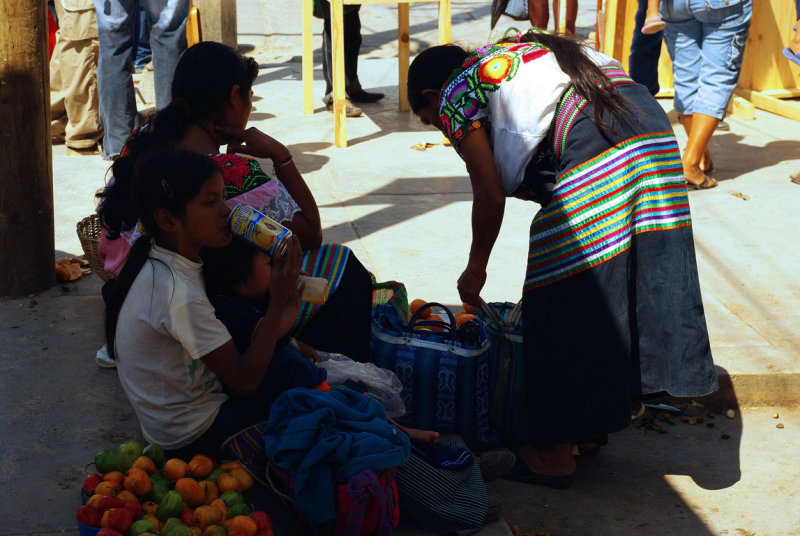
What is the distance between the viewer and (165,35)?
19.2 ft

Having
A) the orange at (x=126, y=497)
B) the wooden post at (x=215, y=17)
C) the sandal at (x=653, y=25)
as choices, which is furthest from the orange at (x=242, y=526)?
the wooden post at (x=215, y=17)

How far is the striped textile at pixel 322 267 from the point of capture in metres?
3.19

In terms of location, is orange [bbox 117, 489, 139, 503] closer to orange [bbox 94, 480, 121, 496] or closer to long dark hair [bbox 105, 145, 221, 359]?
orange [bbox 94, 480, 121, 496]

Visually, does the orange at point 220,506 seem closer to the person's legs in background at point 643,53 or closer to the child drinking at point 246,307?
the child drinking at point 246,307

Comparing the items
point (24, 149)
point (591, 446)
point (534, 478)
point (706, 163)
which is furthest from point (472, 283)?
point (706, 163)

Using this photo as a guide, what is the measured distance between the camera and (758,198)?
5.94 metres

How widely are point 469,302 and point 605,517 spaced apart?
2.87ft

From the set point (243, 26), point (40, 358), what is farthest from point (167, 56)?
point (243, 26)

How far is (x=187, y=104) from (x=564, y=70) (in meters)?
1.28

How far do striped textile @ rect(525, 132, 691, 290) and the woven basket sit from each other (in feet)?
6.20

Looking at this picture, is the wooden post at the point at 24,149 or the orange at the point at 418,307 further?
the wooden post at the point at 24,149

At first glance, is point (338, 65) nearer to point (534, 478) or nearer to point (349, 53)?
point (349, 53)

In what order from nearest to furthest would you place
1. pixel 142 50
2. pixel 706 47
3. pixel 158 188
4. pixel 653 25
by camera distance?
pixel 158 188 < pixel 653 25 < pixel 706 47 < pixel 142 50

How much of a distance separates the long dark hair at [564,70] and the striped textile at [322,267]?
568 millimetres
